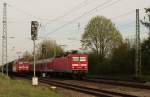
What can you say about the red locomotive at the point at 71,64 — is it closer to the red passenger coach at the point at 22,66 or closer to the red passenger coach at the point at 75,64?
the red passenger coach at the point at 75,64

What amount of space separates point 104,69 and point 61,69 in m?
19.3

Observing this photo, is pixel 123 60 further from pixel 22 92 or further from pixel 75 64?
pixel 22 92

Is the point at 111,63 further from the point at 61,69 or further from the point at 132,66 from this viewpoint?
the point at 61,69

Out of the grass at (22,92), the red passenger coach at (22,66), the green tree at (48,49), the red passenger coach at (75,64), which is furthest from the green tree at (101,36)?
the grass at (22,92)

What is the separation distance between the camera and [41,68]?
69.9 m

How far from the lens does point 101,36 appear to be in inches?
3349

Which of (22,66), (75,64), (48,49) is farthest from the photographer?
(48,49)

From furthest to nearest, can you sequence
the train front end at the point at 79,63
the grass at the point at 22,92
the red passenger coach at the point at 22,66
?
1. the red passenger coach at the point at 22,66
2. the train front end at the point at 79,63
3. the grass at the point at 22,92

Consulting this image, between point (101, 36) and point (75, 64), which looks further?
point (101, 36)

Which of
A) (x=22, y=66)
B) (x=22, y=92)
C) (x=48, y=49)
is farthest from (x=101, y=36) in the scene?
(x=22, y=92)

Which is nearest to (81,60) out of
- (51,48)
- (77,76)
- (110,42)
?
(77,76)

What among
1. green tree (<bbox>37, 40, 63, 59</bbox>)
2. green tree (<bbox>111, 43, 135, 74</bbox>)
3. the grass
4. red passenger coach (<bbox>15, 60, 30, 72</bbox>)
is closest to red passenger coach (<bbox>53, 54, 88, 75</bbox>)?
green tree (<bbox>111, 43, 135, 74</bbox>)

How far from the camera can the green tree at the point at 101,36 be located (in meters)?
84.1

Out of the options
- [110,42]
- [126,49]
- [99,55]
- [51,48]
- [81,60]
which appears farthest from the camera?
[51,48]
